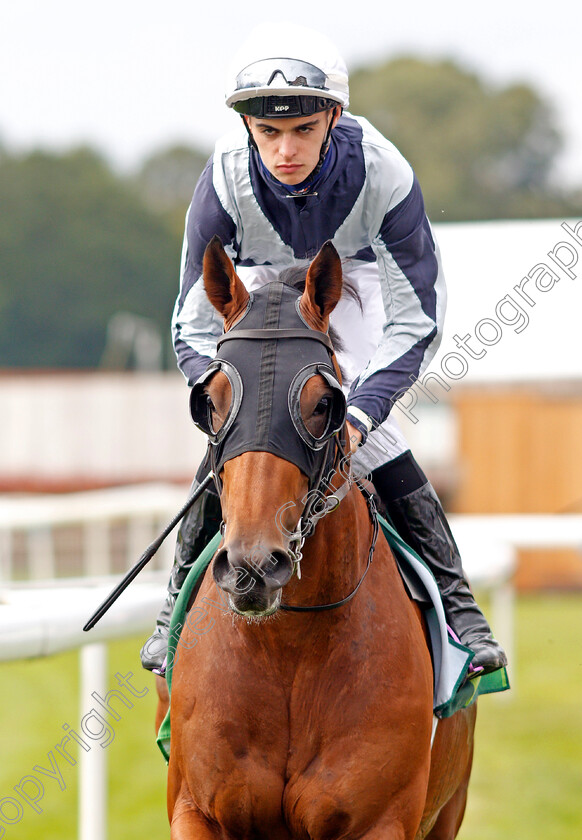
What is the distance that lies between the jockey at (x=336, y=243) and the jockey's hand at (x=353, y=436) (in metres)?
0.02

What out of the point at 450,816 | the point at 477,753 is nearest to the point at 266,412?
the point at 450,816

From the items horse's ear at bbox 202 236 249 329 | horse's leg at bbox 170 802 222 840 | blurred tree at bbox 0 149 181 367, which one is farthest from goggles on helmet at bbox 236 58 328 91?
blurred tree at bbox 0 149 181 367

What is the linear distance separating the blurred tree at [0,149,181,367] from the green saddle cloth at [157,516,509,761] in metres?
37.2

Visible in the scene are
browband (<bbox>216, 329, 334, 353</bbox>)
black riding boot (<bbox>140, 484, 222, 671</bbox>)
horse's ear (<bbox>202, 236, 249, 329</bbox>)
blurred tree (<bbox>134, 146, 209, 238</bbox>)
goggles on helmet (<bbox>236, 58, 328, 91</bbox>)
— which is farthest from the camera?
blurred tree (<bbox>134, 146, 209, 238</bbox>)

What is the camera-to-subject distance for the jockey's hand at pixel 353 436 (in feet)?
9.32

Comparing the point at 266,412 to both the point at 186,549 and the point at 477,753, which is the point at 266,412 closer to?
the point at 186,549

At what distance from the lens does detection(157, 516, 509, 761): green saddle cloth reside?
127 inches

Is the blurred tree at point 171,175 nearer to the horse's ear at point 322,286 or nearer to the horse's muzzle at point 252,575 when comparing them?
the horse's ear at point 322,286

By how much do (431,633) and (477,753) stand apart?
5.10 meters

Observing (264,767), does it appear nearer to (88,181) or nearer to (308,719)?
(308,719)

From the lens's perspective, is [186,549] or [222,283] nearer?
[222,283]

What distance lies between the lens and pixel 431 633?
10.8 ft

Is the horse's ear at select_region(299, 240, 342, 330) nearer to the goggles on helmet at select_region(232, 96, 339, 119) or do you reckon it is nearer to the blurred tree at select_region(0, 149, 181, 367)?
the goggles on helmet at select_region(232, 96, 339, 119)

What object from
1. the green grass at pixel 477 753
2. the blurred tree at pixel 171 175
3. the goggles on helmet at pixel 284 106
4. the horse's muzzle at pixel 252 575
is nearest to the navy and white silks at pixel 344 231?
the goggles on helmet at pixel 284 106
